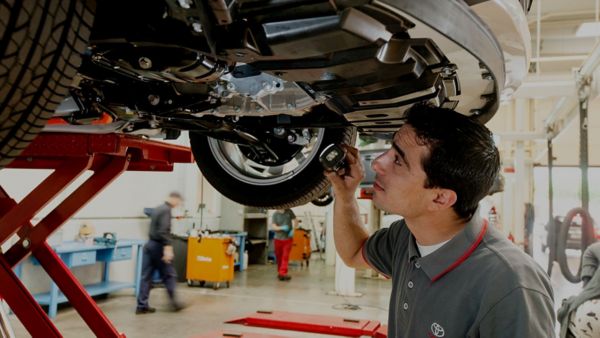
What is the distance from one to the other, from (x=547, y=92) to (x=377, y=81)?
11.6 feet

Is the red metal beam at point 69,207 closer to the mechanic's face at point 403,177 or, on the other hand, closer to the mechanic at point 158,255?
the mechanic's face at point 403,177

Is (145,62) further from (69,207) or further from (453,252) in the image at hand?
(69,207)

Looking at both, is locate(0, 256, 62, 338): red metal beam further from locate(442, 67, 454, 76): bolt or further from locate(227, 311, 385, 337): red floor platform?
locate(227, 311, 385, 337): red floor platform

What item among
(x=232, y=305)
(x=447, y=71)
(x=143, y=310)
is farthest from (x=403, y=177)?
(x=232, y=305)

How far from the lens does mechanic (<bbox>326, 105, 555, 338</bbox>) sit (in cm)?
125

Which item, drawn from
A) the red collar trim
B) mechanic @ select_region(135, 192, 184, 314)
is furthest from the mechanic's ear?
mechanic @ select_region(135, 192, 184, 314)

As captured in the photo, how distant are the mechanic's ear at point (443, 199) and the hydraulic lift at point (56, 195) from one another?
1533 millimetres

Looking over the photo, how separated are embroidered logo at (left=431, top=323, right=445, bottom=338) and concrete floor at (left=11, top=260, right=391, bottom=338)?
3.81m

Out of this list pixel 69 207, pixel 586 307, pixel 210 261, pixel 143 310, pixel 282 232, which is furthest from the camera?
pixel 282 232

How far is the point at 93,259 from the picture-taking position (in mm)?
5852

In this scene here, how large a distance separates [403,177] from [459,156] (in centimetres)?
17

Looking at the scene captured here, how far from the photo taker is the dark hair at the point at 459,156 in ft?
4.63

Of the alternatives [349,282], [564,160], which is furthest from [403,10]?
[564,160]

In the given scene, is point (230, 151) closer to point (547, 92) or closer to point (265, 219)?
point (547, 92)
